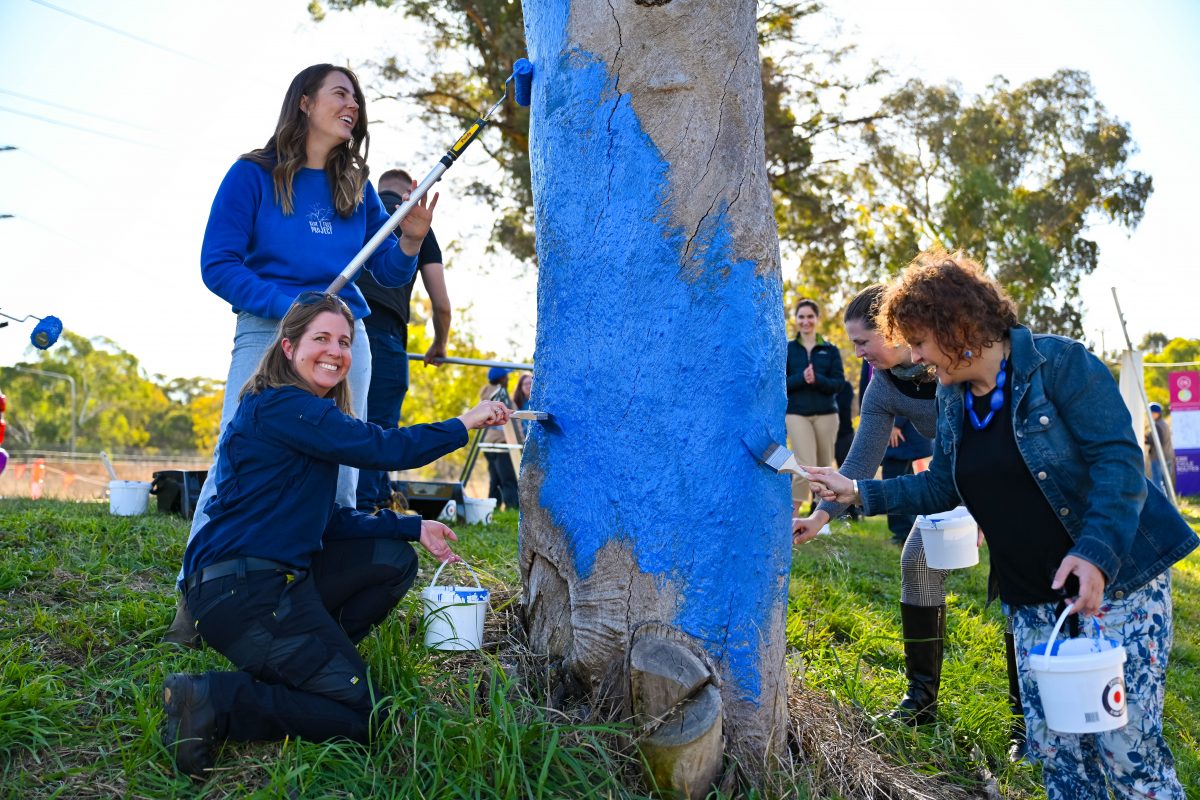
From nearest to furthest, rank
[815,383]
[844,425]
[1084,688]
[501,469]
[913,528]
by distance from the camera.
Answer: [1084,688], [913,528], [815,383], [844,425], [501,469]

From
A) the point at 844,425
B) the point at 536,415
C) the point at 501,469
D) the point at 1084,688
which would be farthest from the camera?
the point at 501,469

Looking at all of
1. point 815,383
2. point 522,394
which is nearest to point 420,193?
point 815,383

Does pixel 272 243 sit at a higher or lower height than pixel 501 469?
higher

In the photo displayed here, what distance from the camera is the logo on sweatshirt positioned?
3.19 metres

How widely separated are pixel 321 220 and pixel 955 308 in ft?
6.64

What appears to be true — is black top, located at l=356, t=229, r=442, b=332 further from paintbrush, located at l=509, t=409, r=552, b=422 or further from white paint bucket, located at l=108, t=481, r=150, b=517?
white paint bucket, located at l=108, t=481, r=150, b=517

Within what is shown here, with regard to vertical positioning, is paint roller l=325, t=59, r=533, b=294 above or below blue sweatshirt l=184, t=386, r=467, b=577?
above

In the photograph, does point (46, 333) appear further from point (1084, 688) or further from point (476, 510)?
point (1084, 688)

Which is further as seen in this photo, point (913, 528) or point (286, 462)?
point (913, 528)

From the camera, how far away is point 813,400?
6977mm

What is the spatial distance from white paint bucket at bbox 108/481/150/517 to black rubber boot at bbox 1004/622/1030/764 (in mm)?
4694

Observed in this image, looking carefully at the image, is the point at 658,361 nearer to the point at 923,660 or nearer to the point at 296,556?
the point at 296,556

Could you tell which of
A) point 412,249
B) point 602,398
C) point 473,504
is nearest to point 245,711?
point 602,398

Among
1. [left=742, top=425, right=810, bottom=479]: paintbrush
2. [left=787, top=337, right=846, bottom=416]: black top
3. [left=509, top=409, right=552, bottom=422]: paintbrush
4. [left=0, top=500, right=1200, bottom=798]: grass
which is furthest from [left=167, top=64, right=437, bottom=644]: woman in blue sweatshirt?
[left=787, top=337, right=846, bottom=416]: black top
